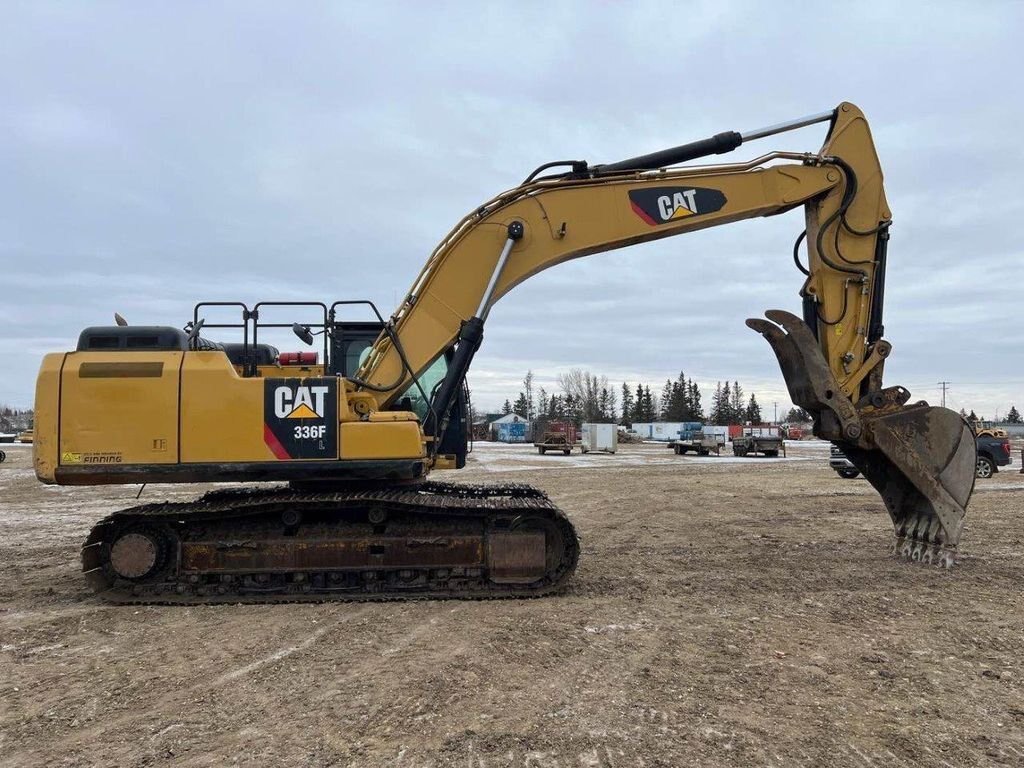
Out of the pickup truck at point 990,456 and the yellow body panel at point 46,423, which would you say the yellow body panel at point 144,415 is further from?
the pickup truck at point 990,456

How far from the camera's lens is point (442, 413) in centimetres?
772

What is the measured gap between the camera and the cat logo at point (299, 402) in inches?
274

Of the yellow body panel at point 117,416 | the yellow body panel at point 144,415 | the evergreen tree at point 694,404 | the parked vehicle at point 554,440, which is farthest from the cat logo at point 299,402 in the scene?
the evergreen tree at point 694,404

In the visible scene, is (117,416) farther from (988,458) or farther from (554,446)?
(554,446)

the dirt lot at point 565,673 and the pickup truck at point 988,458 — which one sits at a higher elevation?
the pickup truck at point 988,458

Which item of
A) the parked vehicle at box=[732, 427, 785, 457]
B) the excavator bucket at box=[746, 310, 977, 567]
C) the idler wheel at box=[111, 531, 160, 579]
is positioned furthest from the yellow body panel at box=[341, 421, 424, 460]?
the parked vehicle at box=[732, 427, 785, 457]

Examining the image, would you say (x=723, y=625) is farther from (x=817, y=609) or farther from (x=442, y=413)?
(x=442, y=413)

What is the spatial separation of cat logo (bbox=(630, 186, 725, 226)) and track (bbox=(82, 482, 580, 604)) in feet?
11.4

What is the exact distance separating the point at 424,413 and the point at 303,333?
1.55 m

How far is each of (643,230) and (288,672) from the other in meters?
5.69

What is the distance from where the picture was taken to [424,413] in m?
7.88

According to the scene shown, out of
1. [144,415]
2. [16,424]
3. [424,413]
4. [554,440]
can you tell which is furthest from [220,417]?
[16,424]

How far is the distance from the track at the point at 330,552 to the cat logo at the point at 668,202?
11.4 feet

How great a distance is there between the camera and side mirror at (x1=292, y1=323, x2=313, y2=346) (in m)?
7.50
